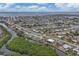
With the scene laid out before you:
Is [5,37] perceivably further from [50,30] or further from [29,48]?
[50,30]

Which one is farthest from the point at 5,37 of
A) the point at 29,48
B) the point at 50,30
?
the point at 50,30

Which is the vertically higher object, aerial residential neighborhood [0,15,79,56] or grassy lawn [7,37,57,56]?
aerial residential neighborhood [0,15,79,56]

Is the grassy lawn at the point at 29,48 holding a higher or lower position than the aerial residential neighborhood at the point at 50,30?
lower

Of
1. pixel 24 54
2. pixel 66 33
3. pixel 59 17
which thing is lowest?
pixel 24 54

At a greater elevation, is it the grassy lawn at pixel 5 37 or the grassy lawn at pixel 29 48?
the grassy lawn at pixel 5 37

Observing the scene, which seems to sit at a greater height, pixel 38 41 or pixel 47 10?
pixel 47 10

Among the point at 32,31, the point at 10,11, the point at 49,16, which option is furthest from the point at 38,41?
the point at 10,11

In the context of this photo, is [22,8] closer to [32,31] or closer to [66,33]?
[32,31]

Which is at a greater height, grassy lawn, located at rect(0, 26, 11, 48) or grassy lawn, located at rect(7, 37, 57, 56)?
grassy lawn, located at rect(0, 26, 11, 48)
